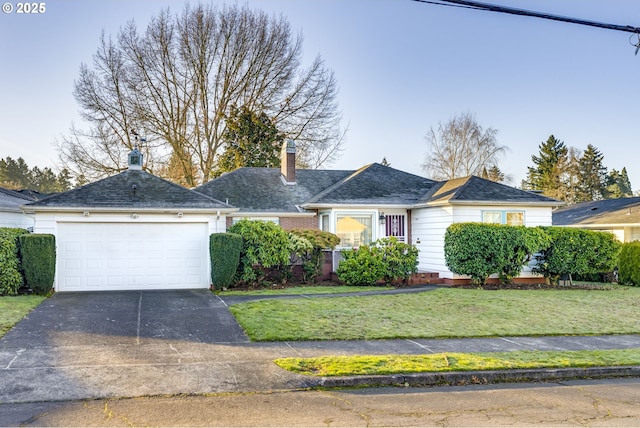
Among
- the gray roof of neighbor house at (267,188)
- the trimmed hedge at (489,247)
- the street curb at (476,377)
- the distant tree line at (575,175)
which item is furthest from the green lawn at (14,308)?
the distant tree line at (575,175)

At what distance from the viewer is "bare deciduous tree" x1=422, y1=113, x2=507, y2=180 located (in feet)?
140

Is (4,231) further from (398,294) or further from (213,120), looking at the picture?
(213,120)

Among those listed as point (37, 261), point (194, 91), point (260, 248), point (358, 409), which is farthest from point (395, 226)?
point (194, 91)

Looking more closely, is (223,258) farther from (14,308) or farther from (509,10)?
(509,10)

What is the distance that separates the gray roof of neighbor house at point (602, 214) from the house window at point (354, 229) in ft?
39.6

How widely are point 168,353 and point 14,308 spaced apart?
569 cm

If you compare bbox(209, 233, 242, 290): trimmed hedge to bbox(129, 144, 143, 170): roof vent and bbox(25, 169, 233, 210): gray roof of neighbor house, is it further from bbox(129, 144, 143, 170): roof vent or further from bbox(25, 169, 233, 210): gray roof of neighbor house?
bbox(129, 144, 143, 170): roof vent

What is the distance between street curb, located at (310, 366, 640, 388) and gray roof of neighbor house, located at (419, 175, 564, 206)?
10667 millimetres

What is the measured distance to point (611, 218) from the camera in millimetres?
24375

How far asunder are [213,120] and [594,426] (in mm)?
29297

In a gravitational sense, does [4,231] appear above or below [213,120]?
below

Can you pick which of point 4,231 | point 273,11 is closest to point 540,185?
point 273,11

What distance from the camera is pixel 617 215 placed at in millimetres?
24500

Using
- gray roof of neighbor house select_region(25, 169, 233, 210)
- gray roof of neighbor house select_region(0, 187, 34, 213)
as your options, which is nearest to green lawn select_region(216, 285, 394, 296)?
gray roof of neighbor house select_region(25, 169, 233, 210)
